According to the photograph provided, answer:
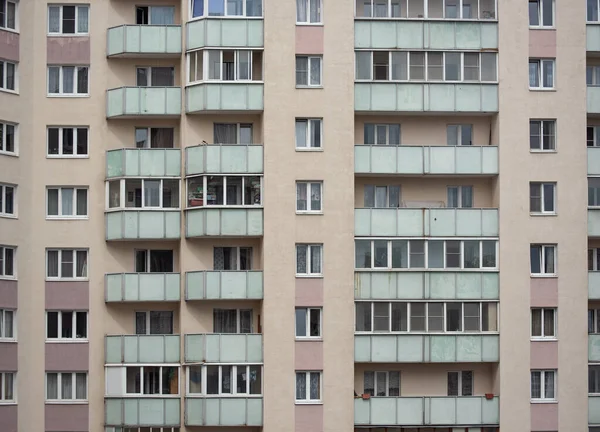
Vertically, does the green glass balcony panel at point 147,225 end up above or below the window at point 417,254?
above

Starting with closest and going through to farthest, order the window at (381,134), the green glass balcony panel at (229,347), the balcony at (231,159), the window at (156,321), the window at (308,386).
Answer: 1. the window at (308,386)
2. the green glass balcony panel at (229,347)
3. the balcony at (231,159)
4. the window at (156,321)
5. the window at (381,134)

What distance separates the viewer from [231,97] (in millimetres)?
68562

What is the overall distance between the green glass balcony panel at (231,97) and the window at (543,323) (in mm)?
16412

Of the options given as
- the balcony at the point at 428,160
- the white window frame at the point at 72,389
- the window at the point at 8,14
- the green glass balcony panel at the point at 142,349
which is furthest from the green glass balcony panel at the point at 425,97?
the white window frame at the point at 72,389

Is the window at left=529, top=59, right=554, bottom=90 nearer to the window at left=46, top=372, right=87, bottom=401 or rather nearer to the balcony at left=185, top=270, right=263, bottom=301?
the balcony at left=185, top=270, right=263, bottom=301

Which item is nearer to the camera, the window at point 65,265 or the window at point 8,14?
the window at point 8,14

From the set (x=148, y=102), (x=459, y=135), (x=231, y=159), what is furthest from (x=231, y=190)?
(x=459, y=135)

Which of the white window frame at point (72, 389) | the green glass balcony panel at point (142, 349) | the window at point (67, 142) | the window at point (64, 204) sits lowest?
the white window frame at point (72, 389)

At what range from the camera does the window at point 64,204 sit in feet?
229

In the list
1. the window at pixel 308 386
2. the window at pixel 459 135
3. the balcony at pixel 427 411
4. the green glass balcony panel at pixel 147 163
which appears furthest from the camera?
the window at pixel 459 135

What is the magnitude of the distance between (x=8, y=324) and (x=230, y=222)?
11.6 meters

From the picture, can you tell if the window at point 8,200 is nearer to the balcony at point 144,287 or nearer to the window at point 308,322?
the balcony at point 144,287

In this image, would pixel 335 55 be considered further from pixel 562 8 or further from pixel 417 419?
pixel 417 419

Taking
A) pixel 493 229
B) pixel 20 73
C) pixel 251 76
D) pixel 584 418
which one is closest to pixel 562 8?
pixel 493 229
